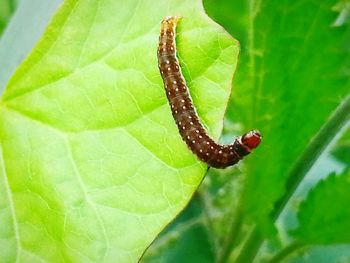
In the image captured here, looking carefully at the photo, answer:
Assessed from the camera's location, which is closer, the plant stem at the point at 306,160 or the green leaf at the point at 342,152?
the plant stem at the point at 306,160

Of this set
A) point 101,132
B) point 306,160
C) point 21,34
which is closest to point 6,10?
point 21,34

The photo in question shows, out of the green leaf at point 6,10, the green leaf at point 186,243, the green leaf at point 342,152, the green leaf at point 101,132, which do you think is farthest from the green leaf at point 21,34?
the green leaf at point 342,152

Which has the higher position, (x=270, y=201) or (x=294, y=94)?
(x=294, y=94)

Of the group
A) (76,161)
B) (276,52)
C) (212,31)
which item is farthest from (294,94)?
(76,161)

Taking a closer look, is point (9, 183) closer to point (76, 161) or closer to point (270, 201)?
point (76, 161)

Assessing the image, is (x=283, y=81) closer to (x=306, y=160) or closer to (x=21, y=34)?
(x=306, y=160)

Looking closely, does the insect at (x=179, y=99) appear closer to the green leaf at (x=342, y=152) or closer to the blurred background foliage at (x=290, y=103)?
the blurred background foliage at (x=290, y=103)
